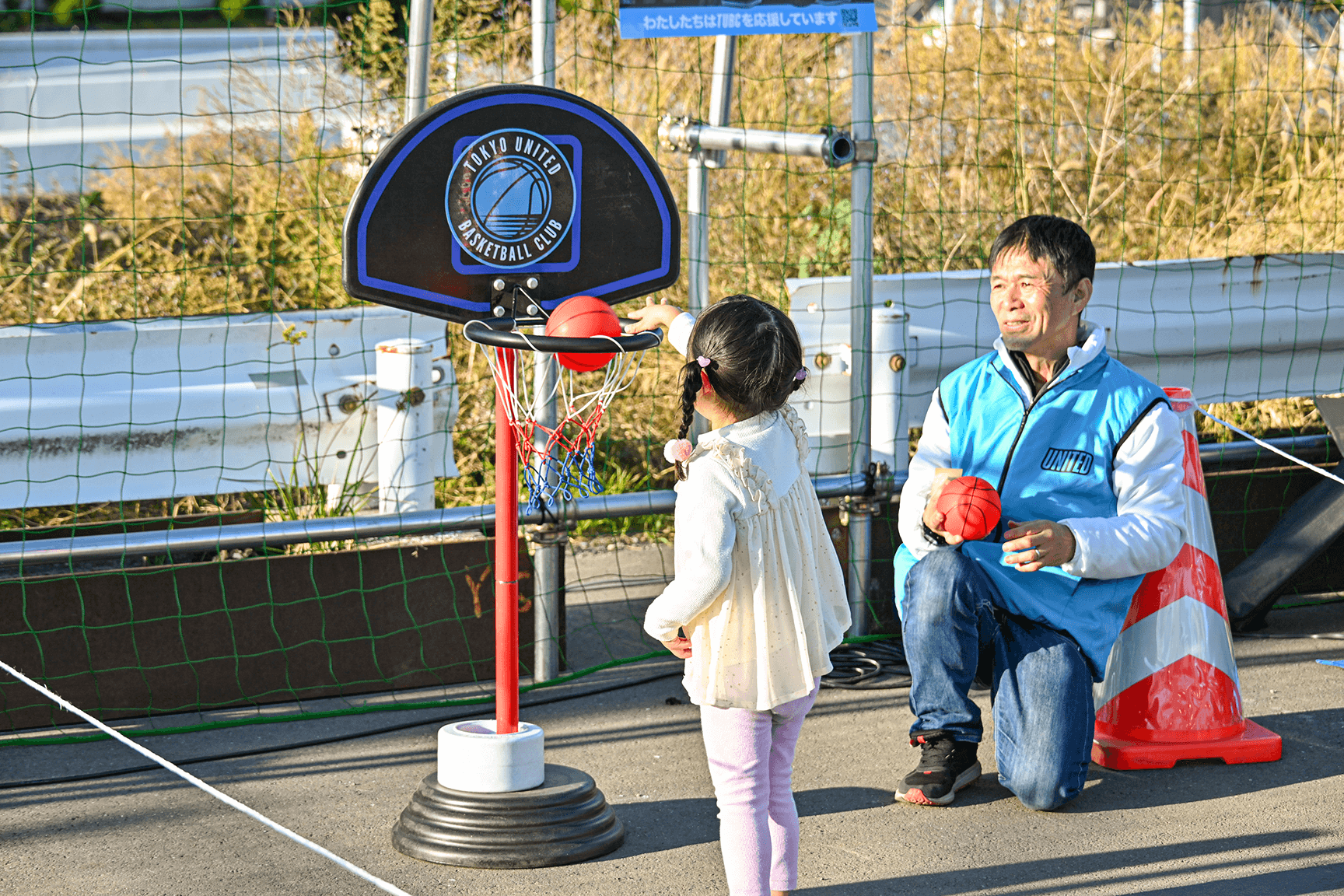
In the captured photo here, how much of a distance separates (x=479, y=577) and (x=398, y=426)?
581mm

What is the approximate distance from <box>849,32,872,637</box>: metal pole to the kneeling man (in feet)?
3.65

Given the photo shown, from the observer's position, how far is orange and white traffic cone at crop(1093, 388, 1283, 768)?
3904 mm

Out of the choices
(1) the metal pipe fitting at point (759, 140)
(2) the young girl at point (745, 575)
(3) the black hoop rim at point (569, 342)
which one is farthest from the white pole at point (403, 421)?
(2) the young girl at point (745, 575)

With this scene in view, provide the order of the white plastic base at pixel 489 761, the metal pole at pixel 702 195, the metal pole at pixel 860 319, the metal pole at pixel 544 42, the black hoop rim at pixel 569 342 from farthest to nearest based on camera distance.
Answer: the metal pole at pixel 702 195
the metal pole at pixel 860 319
the metal pole at pixel 544 42
the white plastic base at pixel 489 761
the black hoop rim at pixel 569 342

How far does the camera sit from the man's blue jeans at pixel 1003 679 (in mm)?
3557

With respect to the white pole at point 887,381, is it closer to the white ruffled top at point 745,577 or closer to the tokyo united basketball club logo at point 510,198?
the tokyo united basketball club logo at point 510,198

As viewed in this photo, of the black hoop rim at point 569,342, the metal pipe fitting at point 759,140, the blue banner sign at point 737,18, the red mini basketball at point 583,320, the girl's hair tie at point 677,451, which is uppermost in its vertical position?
the blue banner sign at point 737,18

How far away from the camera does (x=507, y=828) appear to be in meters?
3.26

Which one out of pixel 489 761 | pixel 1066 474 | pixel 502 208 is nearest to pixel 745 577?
pixel 489 761

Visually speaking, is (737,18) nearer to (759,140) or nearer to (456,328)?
(759,140)

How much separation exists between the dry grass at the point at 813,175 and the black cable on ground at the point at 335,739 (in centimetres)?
139

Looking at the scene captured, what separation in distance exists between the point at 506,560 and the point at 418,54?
7.05 feet

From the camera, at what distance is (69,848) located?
11.0 feet

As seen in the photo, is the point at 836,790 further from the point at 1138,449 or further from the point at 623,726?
the point at 1138,449
